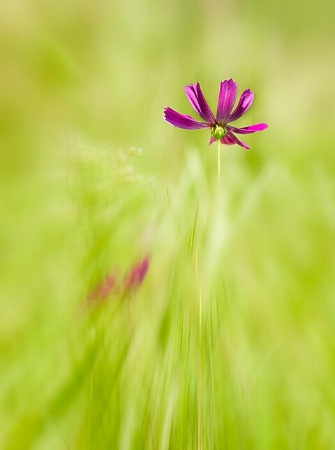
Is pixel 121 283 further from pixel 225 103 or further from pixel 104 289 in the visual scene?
pixel 225 103

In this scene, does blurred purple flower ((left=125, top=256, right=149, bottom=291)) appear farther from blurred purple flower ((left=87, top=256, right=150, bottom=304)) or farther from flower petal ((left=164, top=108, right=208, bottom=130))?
flower petal ((left=164, top=108, right=208, bottom=130))

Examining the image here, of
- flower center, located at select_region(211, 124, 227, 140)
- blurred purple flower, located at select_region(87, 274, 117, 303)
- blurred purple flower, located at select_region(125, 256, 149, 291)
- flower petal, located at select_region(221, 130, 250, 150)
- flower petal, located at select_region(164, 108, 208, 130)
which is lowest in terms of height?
blurred purple flower, located at select_region(87, 274, 117, 303)

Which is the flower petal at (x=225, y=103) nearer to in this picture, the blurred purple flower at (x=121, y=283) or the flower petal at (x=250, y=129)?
the flower petal at (x=250, y=129)

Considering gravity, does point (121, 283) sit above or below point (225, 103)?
below

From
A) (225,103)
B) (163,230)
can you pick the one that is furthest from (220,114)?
(163,230)

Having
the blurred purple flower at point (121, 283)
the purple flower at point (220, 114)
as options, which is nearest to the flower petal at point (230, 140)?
the purple flower at point (220, 114)

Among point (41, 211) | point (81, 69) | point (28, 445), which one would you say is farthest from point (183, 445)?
point (81, 69)

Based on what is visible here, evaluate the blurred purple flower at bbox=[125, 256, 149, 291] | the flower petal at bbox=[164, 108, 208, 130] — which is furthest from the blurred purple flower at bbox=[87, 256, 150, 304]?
the flower petal at bbox=[164, 108, 208, 130]
